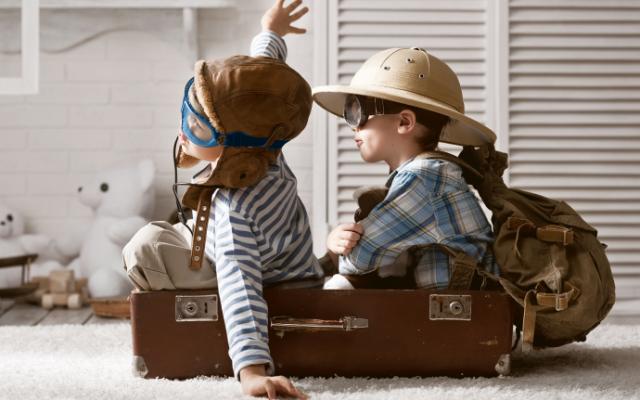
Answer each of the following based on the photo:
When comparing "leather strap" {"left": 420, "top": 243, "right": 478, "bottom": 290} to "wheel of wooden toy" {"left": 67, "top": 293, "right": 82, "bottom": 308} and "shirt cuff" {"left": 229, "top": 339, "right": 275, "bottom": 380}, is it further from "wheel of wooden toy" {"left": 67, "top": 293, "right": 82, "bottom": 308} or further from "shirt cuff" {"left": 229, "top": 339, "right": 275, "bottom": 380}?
"wheel of wooden toy" {"left": 67, "top": 293, "right": 82, "bottom": 308}

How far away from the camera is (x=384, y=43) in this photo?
265cm

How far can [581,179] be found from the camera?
2645mm

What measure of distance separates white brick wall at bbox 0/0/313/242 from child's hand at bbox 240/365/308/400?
1621 millimetres

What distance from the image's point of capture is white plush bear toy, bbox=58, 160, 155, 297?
2.74 m

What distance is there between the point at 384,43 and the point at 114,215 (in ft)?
3.48

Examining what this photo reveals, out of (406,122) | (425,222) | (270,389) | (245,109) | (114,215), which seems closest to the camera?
(270,389)

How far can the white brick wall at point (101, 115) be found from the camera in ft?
9.52

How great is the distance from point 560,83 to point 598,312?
4.29 ft

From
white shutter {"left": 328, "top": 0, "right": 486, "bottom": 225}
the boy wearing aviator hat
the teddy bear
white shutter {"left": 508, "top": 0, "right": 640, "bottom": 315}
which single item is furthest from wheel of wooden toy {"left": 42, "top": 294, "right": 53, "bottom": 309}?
white shutter {"left": 508, "top": 0, "right": 640, "bottom": 315}

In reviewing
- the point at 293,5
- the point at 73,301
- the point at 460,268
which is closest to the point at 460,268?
the point at 460,268

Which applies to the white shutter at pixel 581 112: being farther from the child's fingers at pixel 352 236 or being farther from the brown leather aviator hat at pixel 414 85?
the child's fingers at pixel 352 236

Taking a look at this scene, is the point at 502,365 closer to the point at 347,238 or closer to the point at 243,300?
the point at 347,238

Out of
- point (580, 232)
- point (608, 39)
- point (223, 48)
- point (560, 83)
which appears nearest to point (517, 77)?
point (560, 83)

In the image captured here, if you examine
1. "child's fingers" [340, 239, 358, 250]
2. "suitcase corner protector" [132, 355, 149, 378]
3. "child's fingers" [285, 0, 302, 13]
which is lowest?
"suitcase corner protector" [132, 355, 149, 378]
